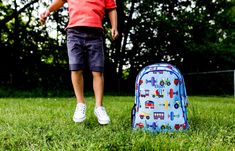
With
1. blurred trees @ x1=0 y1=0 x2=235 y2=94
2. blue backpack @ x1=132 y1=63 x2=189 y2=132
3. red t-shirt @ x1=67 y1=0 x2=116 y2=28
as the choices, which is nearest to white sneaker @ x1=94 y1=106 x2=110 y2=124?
blue backpack @ x1=132 y1=63 x2=189 y2=132

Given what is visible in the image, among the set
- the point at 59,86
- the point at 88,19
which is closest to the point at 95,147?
the point at 88,19

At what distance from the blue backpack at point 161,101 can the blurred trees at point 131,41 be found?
11162mm

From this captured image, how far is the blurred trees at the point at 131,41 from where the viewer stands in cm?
1471

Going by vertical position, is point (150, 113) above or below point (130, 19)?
below

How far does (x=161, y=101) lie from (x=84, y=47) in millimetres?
1053

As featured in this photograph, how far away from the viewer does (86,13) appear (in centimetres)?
385

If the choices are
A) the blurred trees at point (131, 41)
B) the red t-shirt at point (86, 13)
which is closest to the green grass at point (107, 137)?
the red t-shirt at point (86, 13)

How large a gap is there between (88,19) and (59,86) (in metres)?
10.9

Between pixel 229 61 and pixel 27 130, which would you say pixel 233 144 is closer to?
pixel 27 130

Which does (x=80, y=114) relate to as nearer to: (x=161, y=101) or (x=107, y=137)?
(x=161, y=101)

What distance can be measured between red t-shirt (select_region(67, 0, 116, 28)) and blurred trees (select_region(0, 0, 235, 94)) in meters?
10.4

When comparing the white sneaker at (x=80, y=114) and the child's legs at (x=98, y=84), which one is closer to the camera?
the white sneaker at (x=80, y=114)

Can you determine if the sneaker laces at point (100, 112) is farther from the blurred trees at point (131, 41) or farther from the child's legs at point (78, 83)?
the blurred trees at point (131, 41)

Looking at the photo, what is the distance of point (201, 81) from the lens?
1580 cm
